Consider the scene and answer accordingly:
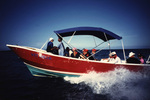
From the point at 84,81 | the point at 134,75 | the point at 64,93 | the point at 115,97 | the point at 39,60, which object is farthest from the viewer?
the point at 84,81

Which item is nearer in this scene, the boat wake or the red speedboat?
the boat wake

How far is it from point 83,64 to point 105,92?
1.90 metres

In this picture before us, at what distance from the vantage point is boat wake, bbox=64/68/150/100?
4293mm

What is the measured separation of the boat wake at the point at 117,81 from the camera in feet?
14.1

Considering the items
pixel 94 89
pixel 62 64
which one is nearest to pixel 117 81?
pixel 94 89

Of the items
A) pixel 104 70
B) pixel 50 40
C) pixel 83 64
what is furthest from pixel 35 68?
pixel 104 70

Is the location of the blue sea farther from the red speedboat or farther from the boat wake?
the red speedboat

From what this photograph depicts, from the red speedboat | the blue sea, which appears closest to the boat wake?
the blue sea

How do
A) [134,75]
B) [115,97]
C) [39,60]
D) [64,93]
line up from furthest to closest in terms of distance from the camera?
[134,75]
[39,60]
[64,93]
[115,97]

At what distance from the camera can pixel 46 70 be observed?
500 centimetres

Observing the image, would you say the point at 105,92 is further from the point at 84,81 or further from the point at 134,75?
the point at 134,75

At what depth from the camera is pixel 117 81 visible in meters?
5.23

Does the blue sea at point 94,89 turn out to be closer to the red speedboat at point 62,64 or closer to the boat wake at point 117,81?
the boat wake at point 117,81

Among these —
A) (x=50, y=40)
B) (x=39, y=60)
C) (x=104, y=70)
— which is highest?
(x=50, y=40)
